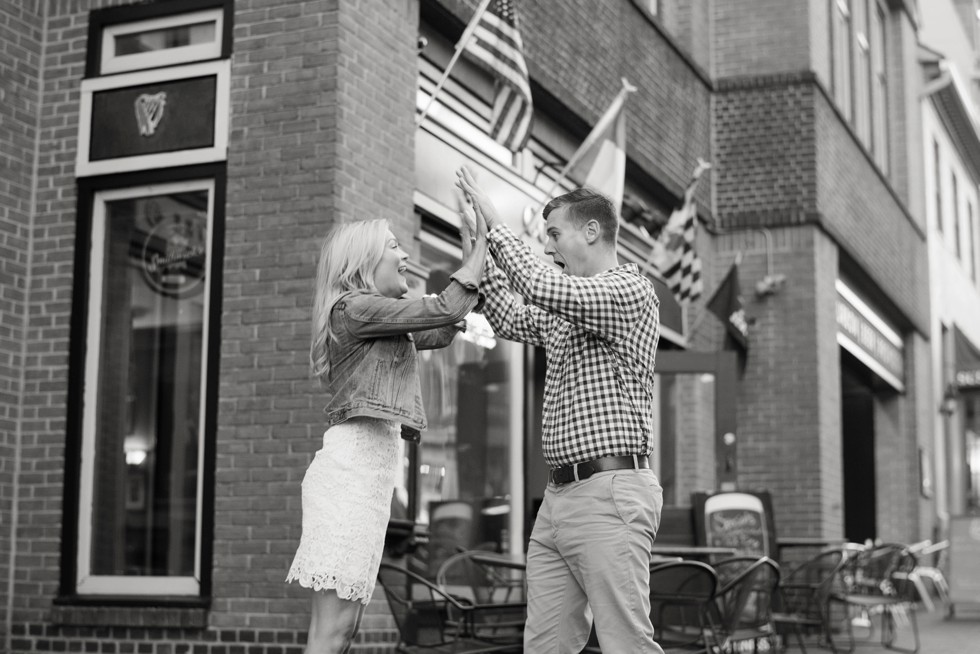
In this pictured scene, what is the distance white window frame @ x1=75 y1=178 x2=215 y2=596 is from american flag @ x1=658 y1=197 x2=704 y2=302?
5.20m

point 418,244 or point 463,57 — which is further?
point 463,57

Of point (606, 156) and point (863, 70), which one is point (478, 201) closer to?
point (606, 156)

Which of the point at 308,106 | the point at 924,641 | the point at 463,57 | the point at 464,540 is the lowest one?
the point at 924,641

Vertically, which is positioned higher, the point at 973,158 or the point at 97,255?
the point at 973,158

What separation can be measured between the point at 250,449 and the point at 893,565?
8.38 m

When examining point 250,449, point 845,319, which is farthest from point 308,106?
point 845,319

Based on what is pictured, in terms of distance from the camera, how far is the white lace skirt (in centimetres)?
443

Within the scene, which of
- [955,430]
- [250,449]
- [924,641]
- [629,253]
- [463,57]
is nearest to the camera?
[250,449]

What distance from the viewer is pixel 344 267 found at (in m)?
4.68

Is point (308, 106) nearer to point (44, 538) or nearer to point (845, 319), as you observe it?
point (44, 538)

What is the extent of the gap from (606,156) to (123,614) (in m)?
4.65

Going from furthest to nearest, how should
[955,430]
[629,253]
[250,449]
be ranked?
[955,430], [629,253], [250,449]

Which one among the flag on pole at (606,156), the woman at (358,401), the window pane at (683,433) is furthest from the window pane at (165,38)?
the window pane at (683,433)

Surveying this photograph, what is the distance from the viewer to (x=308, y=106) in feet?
24.0
